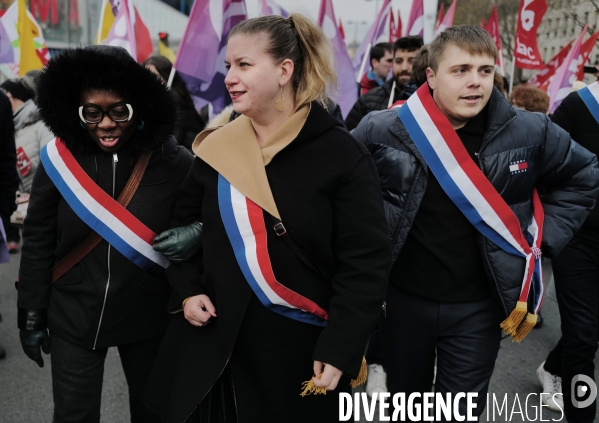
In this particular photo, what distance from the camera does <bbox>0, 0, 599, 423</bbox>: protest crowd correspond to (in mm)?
2049

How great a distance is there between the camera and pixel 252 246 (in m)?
2.04

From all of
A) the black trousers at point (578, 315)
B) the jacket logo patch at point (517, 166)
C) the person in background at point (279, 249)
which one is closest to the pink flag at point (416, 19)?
the black trousers at point (578, 315)

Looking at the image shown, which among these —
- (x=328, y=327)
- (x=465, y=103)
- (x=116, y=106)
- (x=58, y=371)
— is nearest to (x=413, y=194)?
(x=465, y=103)

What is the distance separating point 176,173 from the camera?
Result: 263 cm

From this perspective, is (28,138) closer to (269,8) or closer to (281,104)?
(269,8)

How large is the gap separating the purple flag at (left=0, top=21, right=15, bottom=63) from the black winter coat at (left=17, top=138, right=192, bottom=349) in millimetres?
6107

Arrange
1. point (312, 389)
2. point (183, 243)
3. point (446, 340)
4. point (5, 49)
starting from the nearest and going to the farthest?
1. point (312, 389)
2. point (183, 243)
3. point (446, 340)
4. point (5, 49)

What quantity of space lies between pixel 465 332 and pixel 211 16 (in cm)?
379

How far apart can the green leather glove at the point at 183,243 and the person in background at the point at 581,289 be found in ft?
6.49

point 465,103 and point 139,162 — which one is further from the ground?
point 465,103

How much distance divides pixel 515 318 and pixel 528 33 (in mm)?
6775

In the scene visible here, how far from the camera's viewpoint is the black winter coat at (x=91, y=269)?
8.20ft

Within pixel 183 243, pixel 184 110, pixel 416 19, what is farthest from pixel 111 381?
pixel 416 19

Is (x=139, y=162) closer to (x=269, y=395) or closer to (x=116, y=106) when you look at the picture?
(x=116, y=106)
